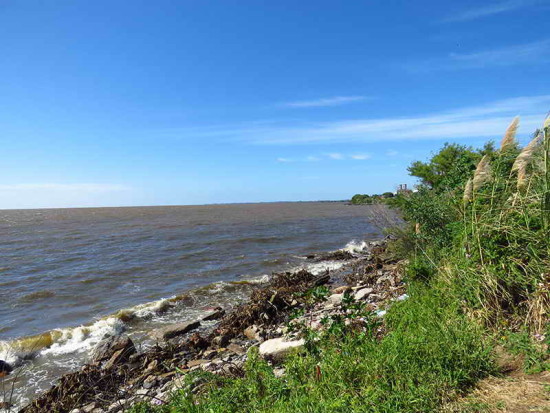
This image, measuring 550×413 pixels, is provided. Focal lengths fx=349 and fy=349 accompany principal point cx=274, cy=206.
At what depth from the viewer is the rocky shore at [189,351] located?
546cm

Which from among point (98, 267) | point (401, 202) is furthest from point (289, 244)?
point (401, 202)

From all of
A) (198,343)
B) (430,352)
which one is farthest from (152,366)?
(430,352)

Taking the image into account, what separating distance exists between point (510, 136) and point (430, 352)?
3.63 meters

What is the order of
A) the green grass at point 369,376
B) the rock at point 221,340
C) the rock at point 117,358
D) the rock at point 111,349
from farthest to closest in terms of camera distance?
the rock at point 221,340
the rock at point 111,349
the rock at point 117,358
the green grass at point 369,376

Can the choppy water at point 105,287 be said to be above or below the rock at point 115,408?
below

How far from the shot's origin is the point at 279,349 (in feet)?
18.1

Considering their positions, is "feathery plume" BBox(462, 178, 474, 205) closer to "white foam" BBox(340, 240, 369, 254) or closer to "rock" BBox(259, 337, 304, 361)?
"rock" BBox(259, 337, 304, 361)

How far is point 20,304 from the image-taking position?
11648mm

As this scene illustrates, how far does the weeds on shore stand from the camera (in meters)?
3.48

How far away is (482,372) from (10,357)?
9.17 meters

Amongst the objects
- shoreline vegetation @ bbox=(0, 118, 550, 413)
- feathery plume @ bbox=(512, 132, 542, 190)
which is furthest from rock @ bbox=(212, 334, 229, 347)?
feathery plume @ bbox=(512, 132, 542, 190)

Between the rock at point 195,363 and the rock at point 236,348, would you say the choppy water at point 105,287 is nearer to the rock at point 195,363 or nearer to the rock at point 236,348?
the rock at point 195,363

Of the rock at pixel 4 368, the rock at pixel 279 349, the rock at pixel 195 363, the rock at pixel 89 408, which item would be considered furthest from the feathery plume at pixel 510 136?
the rock at pixel 4 368

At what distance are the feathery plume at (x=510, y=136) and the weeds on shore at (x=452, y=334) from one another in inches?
0.6
